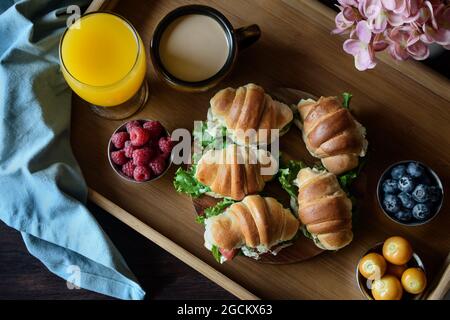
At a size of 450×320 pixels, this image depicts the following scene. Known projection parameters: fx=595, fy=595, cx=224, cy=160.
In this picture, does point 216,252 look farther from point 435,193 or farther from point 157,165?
point 435,193

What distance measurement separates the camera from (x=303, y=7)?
148cm

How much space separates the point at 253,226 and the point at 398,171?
14.2 inches

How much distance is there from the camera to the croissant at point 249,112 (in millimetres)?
1366

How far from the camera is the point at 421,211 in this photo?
134 centimetres

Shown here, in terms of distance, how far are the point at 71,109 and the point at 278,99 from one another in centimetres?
51

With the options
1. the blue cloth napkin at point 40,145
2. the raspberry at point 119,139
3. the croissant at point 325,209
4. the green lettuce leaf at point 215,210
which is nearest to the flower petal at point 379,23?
the croissant at point 325,209

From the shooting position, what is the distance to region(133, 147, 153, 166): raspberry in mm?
1394

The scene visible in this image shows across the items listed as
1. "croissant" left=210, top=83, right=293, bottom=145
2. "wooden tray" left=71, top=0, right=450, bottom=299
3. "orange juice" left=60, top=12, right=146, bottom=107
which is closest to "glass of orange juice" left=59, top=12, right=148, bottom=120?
"orange juice" left=60, top=12, right=146, bottom=107

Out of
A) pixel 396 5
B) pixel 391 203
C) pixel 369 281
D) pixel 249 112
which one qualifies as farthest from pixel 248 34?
pixel 369 281

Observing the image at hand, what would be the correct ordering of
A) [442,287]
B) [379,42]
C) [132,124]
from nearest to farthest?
[379,42], [442,287], [132,124]

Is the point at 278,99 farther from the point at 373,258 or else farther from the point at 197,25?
the point at 373,258

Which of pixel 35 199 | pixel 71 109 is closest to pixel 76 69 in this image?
pixel 71 109

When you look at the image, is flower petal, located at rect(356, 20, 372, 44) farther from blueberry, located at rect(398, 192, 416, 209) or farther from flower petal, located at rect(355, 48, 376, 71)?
blueberry, located at rect(398, 192, 416, 209)

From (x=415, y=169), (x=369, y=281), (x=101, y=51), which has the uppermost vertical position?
(x=101, y=51)
